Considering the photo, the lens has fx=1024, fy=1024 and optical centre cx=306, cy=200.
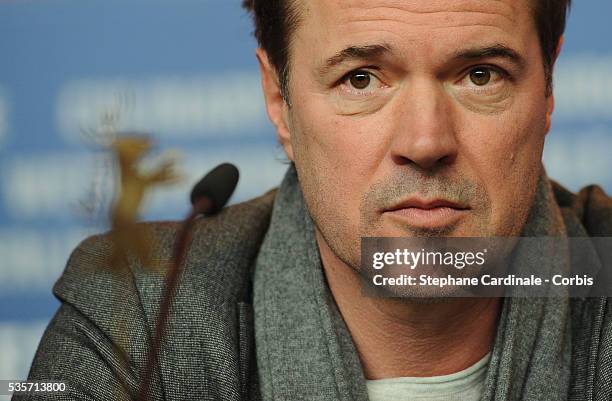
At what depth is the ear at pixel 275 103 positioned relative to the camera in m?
1.58

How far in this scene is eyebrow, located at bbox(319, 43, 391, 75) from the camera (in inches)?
53.5

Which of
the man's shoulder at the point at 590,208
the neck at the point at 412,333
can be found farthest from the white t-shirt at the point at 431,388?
the man's shoulder at the point at 590,208

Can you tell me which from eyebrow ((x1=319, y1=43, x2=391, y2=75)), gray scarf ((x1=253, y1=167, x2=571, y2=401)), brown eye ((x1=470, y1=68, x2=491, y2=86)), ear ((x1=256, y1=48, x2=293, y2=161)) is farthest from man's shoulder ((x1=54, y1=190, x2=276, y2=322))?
brown eye ((x1=470, y1=68, x2=491, y2=86))

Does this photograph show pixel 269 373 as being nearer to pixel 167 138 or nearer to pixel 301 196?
pixel 301 196

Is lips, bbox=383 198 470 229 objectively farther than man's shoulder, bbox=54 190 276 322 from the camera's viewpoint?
No

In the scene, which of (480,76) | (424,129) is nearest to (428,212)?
(424,129)

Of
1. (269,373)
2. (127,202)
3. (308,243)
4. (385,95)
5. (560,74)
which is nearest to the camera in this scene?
(127,202)

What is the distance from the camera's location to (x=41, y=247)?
2.35 metres

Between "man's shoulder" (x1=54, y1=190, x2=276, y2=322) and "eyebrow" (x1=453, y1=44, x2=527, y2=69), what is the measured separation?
A: 49cm

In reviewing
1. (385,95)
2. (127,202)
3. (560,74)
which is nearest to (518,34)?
A: (385,95)

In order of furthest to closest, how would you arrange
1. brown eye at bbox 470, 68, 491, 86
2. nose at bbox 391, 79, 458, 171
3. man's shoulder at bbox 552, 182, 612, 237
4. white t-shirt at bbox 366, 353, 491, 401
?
man's shoulder at bbox 552, 182, 612, 237 < white t-shirt at bbox 366, 353, 491, 401 < brown eye at bbox 470, 68, 491, 86 < nose at bbox 391, 79, 458, 171

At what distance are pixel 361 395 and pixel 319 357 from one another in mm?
81

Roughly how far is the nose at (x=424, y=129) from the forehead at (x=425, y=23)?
6cm

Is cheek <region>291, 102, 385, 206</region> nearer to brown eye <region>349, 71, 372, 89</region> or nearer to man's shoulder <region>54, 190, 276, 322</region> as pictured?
brown eye <region>349, 71, 372, 89</region>
